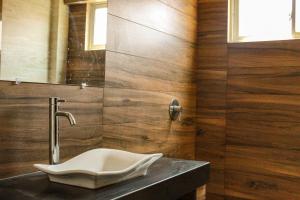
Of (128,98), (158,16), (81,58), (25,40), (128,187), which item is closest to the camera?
(128,187)

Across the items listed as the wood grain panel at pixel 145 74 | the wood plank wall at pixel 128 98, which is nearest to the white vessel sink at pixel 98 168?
the wood plank wall at pixel 128 98

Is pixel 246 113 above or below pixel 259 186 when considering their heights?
above

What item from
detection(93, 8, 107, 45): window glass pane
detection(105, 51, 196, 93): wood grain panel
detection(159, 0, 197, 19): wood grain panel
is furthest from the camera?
detection(159, 0, 197, 19): wood grain panel

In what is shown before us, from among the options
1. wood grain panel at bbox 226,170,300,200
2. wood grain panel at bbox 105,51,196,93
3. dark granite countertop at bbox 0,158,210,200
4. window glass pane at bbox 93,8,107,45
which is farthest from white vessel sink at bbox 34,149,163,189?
wood grain panel at bbox 226,170,300,200

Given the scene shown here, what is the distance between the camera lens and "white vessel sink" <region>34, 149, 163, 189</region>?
117cm

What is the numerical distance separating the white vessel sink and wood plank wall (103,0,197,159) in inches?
11.9

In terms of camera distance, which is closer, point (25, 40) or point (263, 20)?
point (25, 40)

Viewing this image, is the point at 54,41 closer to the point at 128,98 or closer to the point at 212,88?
the point at 128,98

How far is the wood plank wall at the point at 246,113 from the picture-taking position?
7.89 ft

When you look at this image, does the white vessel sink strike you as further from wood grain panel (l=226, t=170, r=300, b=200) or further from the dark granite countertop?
wood grain panel (l=226, t=170, r=300, b=200)

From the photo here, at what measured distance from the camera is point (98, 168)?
146cm

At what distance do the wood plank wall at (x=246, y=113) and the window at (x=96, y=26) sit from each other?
117 cm

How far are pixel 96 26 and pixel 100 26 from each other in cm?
2

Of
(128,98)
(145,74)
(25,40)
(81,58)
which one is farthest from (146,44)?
(25,40)
